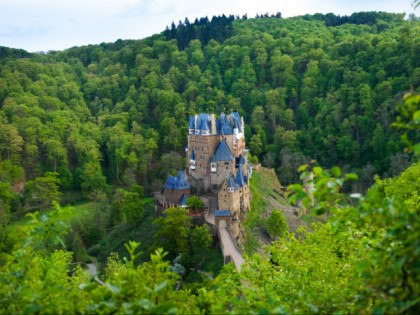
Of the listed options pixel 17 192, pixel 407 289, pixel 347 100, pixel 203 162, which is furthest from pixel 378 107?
pixel 407 289

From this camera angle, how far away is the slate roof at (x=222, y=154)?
137ft

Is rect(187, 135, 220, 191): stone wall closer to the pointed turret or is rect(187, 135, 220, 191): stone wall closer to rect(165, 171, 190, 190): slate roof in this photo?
rect(165, 171, 190, 190): slate roof

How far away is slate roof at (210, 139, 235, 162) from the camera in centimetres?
4178

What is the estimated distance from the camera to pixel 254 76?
301ft

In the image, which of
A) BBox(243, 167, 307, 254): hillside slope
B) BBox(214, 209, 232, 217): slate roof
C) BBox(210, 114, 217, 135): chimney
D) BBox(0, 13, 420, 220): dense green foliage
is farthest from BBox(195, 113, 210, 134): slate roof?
BBox(0, 13, 420, 220): dense green foliage

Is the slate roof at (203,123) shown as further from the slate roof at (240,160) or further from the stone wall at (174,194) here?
the stone wall at (174,194)

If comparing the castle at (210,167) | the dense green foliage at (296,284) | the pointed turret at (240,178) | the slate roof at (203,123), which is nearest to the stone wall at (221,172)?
the castle at (210,167)

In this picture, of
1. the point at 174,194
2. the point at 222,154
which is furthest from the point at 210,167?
the point at 174,194

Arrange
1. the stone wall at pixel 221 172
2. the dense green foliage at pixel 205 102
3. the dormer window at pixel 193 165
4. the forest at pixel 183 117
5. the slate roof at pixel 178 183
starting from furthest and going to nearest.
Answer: the dense green foliage at pixel 205 102 < the forest at pixel 183 117 < the dormer window at pixel 193 165 < the stone wall at pixel 221 172 < the slate roof at pixel 178 183

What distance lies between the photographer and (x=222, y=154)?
41.9 m

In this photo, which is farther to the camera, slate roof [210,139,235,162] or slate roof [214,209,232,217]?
slate roof [210,139,235,162]

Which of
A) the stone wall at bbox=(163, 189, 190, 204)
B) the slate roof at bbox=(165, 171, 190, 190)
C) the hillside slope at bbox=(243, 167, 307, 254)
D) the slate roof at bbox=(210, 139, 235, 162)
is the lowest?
the hillside slope at bbox=(243, 167, 307, 254)

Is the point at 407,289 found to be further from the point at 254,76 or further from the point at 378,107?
the point at 254,76

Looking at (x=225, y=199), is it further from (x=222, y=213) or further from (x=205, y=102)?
(x=205, y=102)
